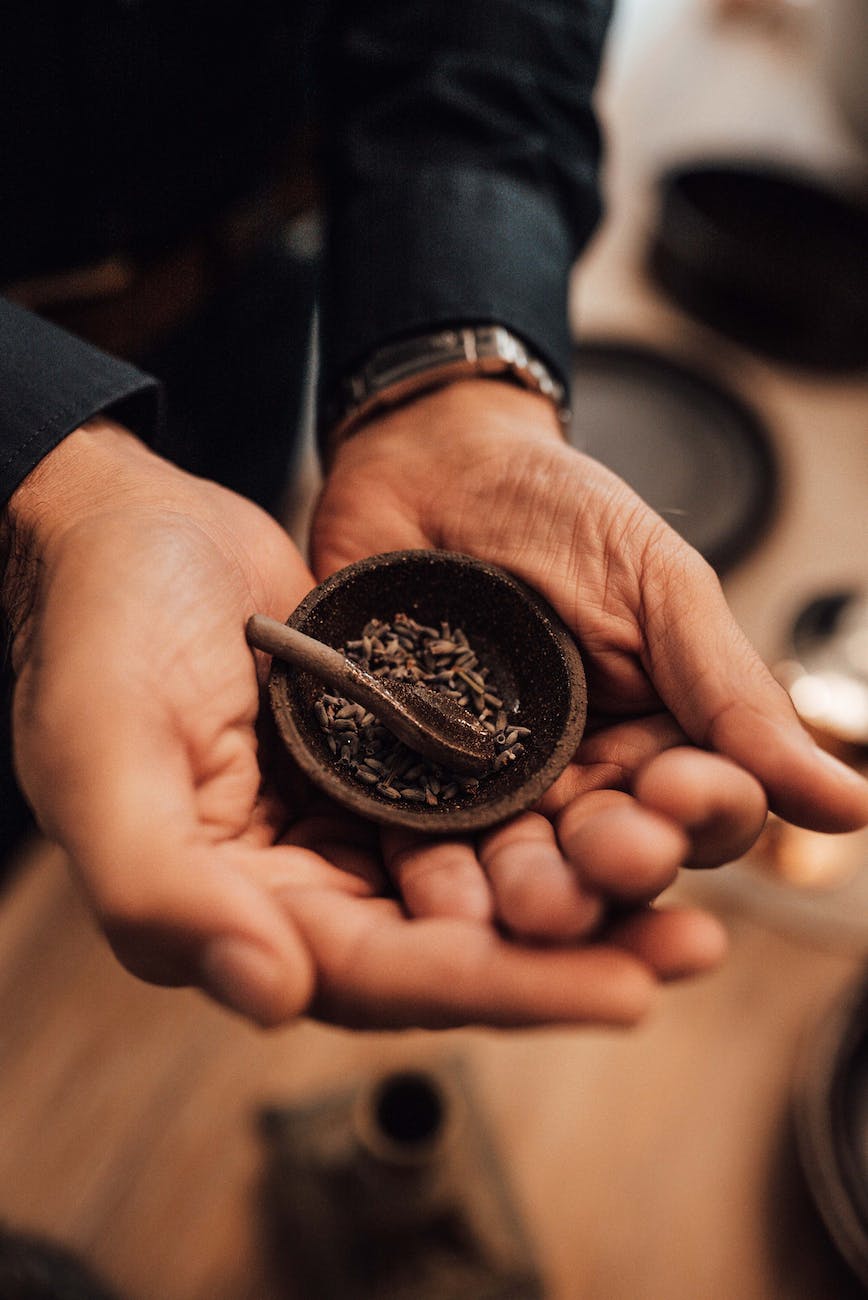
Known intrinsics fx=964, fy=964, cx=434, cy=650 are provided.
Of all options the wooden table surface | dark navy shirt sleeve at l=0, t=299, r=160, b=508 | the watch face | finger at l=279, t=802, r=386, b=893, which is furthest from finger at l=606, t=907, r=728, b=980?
the watch face

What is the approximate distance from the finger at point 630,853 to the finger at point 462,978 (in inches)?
2.2

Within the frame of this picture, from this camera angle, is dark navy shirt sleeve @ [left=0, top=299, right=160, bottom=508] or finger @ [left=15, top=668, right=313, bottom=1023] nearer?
finger @ [left=15, top=668, right=313, bottom=1023]

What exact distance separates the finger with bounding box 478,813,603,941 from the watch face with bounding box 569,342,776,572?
1146mm

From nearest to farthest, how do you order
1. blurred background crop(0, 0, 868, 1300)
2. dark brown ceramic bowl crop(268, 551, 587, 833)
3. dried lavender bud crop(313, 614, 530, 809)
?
dark brown ceramic bowl crop(268, 551, 587, 833) → dried lavender bud crop(313, 614, 530, 809) → blurred background crop(0, 0, 868, 1300)

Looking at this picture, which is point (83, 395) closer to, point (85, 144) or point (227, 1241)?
point (85, 144)

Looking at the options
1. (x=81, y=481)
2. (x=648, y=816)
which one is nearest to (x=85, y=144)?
(x=81, y=481)

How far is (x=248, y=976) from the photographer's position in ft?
2.39

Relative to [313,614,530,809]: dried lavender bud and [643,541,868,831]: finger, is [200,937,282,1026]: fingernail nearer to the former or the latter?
[313,614,530,809]: dried lavender bud

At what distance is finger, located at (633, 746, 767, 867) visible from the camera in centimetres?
81

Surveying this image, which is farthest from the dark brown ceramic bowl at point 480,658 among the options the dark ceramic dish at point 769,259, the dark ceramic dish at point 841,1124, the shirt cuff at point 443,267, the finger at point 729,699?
the dark ceramic dish at point 769,259

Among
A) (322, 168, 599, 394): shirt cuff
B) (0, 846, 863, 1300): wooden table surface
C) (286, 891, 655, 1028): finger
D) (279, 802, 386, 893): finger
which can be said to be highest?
(322, 168, 599, 394): shirt cuff

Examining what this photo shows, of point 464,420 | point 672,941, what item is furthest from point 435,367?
point 672,941

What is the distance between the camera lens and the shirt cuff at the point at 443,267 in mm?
1333

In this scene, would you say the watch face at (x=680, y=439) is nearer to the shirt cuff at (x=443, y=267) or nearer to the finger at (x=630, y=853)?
the shirt cuff at (x=443, y=267)
